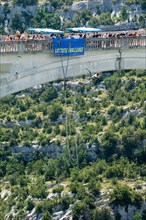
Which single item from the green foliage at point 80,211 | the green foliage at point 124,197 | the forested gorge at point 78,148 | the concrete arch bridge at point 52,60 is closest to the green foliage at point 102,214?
the forested gorge at point 78,148

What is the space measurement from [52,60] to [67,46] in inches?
46.5

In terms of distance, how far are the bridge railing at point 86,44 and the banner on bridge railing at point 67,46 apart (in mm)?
351

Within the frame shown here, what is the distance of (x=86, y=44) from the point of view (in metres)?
72.9

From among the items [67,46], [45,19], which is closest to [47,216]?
[67,46]

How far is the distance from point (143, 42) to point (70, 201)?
19.5m

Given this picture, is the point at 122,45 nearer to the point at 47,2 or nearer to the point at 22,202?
the point at 22,202

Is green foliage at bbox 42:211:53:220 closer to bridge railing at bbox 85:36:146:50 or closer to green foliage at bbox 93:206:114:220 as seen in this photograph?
green foliage at bbox 93:206:114:220

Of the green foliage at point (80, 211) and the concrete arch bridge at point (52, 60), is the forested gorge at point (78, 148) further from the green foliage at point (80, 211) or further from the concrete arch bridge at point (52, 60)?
the concrete arch bridge at point (52, 60)

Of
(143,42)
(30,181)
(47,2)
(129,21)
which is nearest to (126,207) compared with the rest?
(30,181)

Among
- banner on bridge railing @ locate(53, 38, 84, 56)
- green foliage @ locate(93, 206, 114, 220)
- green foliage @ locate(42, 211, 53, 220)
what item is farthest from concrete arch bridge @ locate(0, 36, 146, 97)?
green foliage @ locate(42, 211, 53, 220)

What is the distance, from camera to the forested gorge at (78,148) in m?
90.4

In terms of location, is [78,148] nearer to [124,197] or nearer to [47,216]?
[124,197]

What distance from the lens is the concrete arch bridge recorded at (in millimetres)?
71375

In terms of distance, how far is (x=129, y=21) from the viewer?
401 ft
